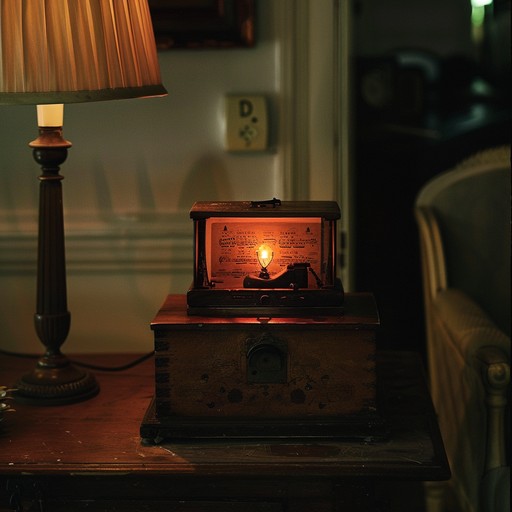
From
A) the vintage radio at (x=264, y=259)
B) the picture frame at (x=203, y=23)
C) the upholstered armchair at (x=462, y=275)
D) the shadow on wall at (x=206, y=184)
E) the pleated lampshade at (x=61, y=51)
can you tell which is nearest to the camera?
the pleated lampshade at (x=61, y=51)

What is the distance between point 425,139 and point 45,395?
3.64 meters

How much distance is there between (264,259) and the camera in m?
1.59

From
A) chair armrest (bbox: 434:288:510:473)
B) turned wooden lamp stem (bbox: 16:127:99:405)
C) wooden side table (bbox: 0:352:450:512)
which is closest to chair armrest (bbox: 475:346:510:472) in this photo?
chair armrest (bbox: 434:288:510:473)

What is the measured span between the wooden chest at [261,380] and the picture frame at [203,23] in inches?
27.3

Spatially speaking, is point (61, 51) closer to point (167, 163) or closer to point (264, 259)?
→ point (264, 259)

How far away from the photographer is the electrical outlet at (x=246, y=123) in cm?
199

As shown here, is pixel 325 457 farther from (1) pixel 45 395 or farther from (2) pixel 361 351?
(1) pixel 45 395

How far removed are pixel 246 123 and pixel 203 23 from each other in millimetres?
234

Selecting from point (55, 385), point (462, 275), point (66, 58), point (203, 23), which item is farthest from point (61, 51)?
point (462, 275)

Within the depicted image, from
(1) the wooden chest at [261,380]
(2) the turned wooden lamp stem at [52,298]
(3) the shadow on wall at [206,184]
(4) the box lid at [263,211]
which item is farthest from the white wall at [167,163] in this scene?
(1) the wooden chest at [261,380]

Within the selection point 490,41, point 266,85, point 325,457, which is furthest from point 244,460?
point 490,41

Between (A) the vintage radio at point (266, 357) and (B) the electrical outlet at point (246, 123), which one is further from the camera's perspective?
(B) the electrical outlet at point (246, 123)

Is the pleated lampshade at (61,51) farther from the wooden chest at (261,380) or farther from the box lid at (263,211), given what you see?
the wooden chest at (261,380)

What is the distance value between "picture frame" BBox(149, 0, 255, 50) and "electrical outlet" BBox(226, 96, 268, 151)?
12cm
